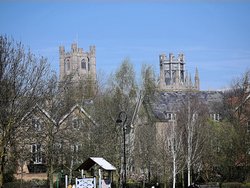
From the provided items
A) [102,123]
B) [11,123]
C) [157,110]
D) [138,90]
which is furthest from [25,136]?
[157,110]

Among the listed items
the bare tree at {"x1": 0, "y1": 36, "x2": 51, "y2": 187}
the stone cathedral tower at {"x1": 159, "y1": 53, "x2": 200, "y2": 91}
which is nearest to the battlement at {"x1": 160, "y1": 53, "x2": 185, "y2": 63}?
the stone cathedral tower at {"x1": 159, "y1": 53, "x2": 200, "y2": 91}

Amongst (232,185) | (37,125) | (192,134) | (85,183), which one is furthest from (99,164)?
(192,134)

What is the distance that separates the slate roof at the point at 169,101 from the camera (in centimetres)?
6912

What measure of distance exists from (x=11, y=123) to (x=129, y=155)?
1894cm

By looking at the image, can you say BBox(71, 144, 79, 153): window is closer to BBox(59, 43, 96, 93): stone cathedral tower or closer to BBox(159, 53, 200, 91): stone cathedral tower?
BBox(159, 53, 200, 91): stone cathedral tower

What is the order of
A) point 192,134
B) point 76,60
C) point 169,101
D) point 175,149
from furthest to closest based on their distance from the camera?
point 76,60, point 169,101, point 192,134, point 175,149

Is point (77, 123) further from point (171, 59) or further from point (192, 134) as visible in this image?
point (171, 59)

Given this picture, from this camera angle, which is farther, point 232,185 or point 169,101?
point 169,101

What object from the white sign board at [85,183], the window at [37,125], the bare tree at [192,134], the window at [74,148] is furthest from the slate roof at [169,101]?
the white sign board at [85,183]

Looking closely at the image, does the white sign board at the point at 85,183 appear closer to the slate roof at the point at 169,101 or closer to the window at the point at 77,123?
the window at the point at 77,123

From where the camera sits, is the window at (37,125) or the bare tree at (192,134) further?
the bare tree at (192,134)

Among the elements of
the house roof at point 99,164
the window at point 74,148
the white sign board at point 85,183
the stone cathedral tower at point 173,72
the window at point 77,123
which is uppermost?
the stone cathedral tower at point 173,72

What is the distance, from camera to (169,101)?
74188 mm

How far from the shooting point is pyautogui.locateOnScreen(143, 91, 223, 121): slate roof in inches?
2721
